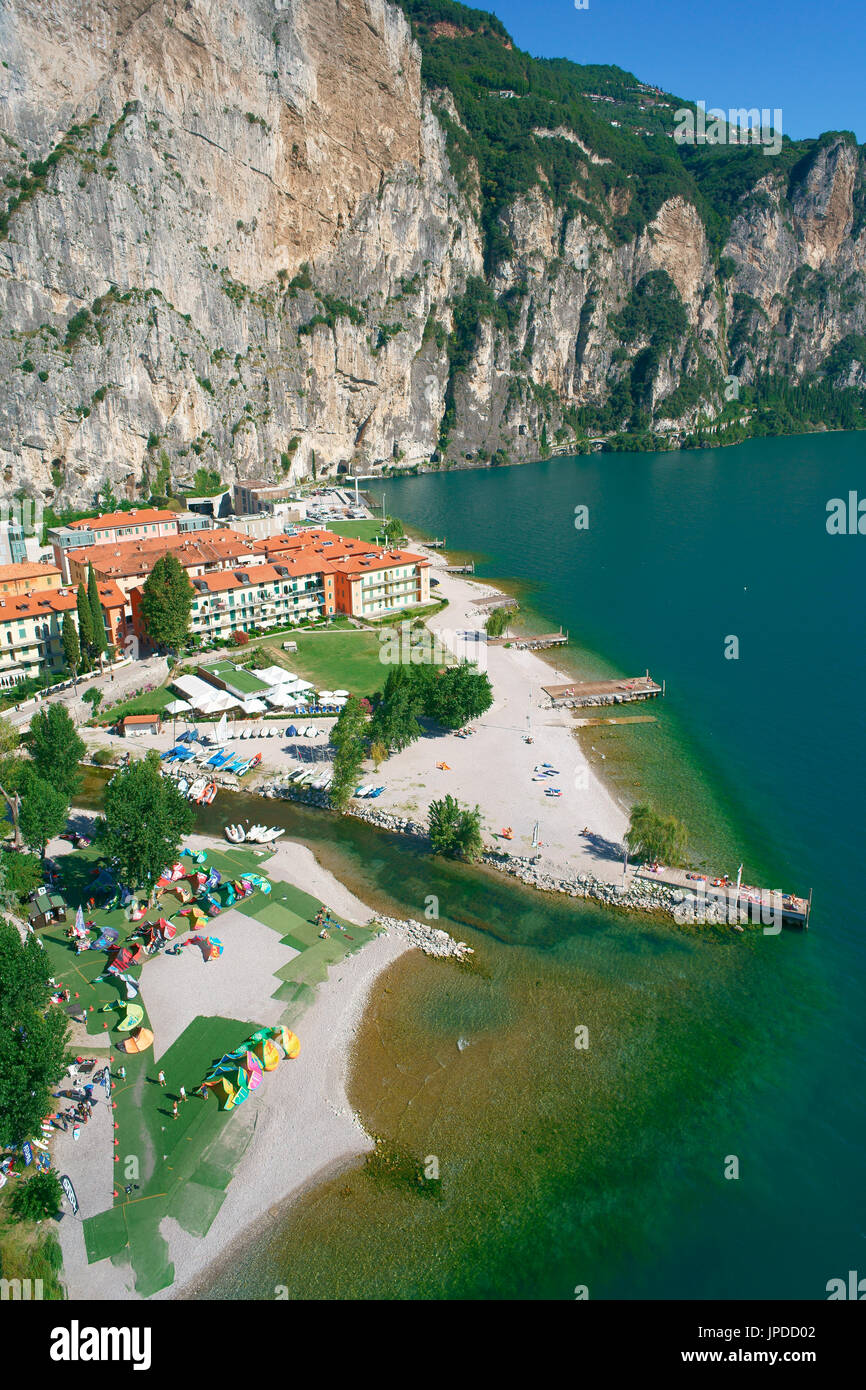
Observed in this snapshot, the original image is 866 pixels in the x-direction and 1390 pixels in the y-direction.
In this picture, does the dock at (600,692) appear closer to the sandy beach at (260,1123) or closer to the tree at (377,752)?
the tree at (377,752)

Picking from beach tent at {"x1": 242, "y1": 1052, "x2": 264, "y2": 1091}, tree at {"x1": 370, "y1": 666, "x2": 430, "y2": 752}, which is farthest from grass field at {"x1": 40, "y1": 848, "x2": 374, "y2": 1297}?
tree at {"x1": 370, "y1": 666, "x2": 430, "y2": 752}

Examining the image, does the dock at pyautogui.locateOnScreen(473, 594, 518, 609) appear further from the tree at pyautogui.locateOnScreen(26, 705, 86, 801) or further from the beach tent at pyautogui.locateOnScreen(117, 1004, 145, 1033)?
the beach tent at pyautogui.locateOnScreen(117, 1004, 145, 1033)

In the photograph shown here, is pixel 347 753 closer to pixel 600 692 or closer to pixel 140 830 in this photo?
pixel 140 830

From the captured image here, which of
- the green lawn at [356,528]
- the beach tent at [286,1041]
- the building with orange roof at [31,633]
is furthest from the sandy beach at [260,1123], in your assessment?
the green lawn at [356,528]
